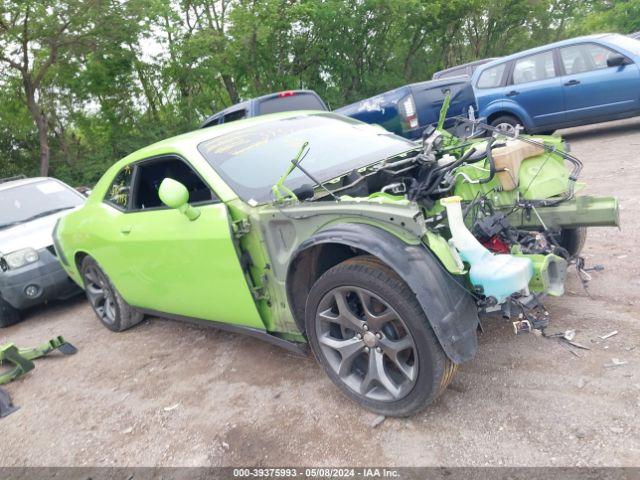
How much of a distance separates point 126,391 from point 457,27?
23.3 metres

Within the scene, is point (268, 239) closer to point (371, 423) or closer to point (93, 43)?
point (371, 423)

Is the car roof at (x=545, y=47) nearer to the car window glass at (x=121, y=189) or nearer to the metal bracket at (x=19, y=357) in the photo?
the car window glass at (x=121, y=189)

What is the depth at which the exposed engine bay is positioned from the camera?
2707 millimetres

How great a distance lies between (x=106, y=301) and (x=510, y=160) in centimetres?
372

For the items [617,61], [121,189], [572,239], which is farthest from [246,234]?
[617,61]

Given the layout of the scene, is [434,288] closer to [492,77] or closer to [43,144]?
[492,77]

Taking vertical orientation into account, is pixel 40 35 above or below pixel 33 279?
above

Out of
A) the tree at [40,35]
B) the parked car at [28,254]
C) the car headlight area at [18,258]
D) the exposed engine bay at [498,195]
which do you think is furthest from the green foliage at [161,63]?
the exposed engine bay at [498,195]

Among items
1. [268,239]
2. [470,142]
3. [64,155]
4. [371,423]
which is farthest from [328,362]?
[64,155]

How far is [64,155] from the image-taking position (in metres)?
16.5

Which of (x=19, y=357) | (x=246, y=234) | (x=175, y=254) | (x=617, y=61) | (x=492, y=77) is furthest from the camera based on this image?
(x=492, y=77)

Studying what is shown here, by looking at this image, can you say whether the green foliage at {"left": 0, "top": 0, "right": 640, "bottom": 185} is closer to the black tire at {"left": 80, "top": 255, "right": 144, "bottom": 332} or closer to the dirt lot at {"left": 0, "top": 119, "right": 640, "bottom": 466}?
the black tire at {"left": 80, "top": 255, "right": 144, "bottom": 332}

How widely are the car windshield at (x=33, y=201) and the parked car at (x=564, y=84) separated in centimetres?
654

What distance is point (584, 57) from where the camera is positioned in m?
8.07
